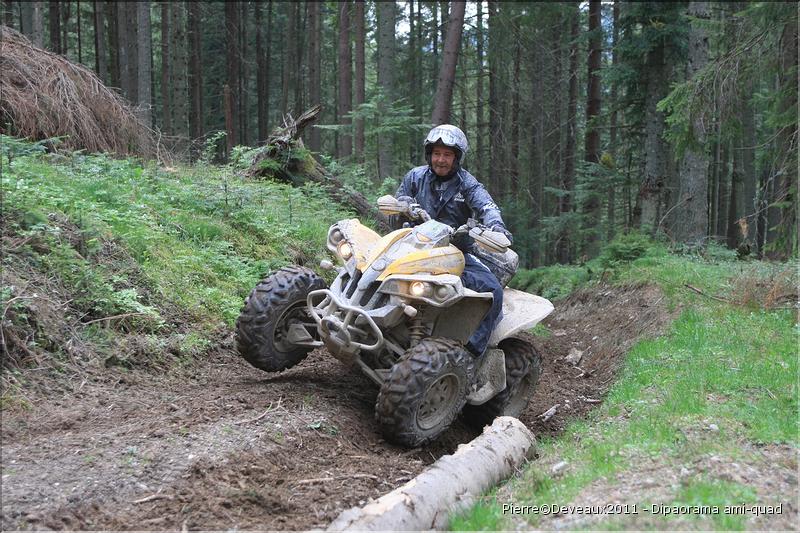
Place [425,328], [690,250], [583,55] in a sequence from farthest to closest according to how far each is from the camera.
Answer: [583,55], [690,250], [425,328]

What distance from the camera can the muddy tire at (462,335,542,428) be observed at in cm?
640

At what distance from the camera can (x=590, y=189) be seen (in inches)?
759

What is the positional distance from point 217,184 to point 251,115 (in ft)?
99.6

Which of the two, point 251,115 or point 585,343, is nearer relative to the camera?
point 585,343

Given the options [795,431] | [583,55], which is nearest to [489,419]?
[795,431]

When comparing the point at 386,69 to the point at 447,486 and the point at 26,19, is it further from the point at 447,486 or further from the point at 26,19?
the point at 26,19

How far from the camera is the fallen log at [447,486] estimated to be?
3.68 m

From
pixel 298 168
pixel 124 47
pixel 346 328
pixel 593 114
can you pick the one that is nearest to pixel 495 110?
pixel 593 114

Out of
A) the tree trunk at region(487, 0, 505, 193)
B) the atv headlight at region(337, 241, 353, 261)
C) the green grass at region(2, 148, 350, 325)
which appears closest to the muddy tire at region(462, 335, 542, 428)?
the atv headlight at region(337, 241, 353, 261)

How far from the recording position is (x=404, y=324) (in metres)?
5.75

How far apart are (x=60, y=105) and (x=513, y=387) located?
27.0 ft

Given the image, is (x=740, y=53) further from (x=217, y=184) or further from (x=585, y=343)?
(x=217, y=184)

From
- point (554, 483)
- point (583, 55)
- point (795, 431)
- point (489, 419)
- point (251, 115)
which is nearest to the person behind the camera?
point (554, 483)

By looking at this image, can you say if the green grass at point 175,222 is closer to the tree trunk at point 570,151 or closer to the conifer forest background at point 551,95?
the conifer forest background at point 551,95
